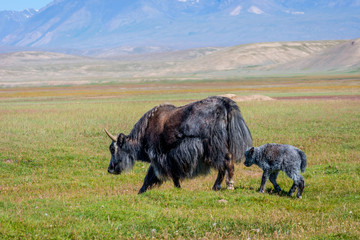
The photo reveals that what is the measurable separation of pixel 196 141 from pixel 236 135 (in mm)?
886

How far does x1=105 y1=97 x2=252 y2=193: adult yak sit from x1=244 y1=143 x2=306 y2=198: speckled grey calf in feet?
1.51

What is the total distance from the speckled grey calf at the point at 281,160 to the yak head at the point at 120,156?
9.40ft

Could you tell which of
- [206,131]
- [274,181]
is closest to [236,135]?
[206,131]

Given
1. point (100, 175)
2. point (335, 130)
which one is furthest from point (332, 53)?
point (100, 175)

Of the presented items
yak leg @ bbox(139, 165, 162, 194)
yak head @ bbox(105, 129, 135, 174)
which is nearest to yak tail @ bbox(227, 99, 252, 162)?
yak leg @ bbox(139, 165, 162, 194)

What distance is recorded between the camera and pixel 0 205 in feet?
30.2

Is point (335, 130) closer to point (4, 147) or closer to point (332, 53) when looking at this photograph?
point (4, 147)

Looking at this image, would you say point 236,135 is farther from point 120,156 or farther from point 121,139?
point 120,156

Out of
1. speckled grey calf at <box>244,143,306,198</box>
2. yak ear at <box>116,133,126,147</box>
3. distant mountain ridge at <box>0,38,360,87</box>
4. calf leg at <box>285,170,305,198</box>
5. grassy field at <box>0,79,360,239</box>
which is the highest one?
distant mountain ridge at <box>0,38,360,87</box>

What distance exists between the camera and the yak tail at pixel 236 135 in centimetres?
1031

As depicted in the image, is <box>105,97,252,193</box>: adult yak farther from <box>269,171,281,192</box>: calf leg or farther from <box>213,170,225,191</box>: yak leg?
<box>269,171,281,192</box>: calf leg

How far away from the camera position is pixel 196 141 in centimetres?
1027

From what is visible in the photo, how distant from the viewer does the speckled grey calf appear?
375 inches

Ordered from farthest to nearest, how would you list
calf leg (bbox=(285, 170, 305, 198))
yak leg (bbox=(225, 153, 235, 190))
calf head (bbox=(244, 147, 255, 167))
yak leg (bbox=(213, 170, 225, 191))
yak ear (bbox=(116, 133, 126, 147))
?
yak ear (bbox=(116, 133, 126, 147)) < yak leg (bbox=(213, 170, 225, 191)) < yak leg (bbox=(225, 153, 235, 190)) < calf head (bbox=(244, 147, 255, 167)) < calf leg (bbox=(285, 170, 305, 198))
